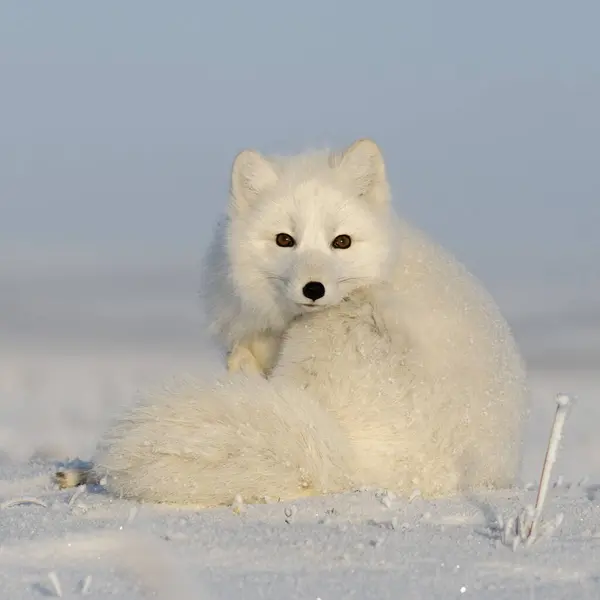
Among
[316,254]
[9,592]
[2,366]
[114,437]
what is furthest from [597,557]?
[2,366]

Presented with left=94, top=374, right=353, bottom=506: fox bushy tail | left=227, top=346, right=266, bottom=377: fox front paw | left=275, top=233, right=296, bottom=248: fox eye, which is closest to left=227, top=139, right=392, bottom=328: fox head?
left=275, top=233, right=296, bottom=248: fox eye

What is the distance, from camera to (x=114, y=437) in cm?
361

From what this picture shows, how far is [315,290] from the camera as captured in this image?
423 cm

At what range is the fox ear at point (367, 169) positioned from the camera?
4.74 m

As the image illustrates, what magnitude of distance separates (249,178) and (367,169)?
48 centimetres

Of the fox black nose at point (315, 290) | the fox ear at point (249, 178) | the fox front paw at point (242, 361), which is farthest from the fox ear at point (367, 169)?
the fox front paw at point (242, 361)

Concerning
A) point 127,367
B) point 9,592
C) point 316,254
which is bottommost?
point 127,367

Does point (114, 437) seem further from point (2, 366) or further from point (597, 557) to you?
point (2, 366)

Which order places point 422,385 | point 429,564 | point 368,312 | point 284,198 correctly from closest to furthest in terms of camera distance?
point 429,564, point 422,385, point 368,312, point 284,198

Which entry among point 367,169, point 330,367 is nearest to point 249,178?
point 367,169

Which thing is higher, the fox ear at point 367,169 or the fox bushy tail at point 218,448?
the fox ear at point 367,169

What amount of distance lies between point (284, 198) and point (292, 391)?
111cm

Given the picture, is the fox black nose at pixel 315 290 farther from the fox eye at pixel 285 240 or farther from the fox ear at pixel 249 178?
the fox ear at pixel 249 178

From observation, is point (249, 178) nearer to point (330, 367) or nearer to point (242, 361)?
point (242, 361)
